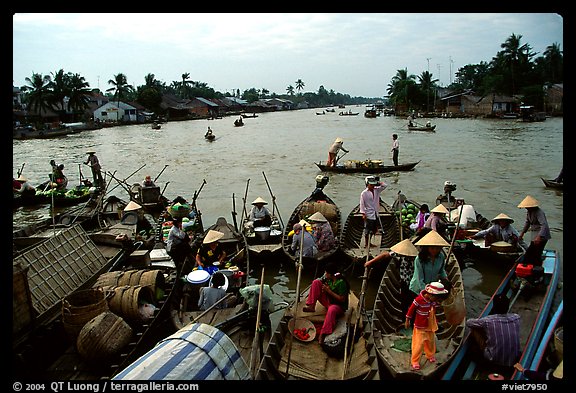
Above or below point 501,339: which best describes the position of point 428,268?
above

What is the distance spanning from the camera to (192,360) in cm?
308

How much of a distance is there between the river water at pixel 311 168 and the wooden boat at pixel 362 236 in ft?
1.39

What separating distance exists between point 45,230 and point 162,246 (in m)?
2.94

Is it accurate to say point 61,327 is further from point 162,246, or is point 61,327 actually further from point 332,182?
point 332,182

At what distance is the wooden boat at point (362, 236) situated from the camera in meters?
7.49

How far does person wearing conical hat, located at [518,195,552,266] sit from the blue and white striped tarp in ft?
15.3

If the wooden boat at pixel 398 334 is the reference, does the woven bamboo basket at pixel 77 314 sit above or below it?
above

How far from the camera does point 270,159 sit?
80.5 feet

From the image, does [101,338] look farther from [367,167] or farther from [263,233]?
[367,167]

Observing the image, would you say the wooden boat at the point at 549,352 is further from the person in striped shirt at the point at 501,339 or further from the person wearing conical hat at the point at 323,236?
the person wearing conical hat at the point at 323,236


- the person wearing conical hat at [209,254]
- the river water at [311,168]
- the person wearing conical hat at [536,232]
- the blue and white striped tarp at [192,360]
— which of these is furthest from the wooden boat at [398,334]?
the person wearing conical hat at [209,254]

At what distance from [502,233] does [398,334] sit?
3.80 metres

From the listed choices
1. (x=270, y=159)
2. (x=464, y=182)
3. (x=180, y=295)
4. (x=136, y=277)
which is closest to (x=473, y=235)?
(x=180, y=295)

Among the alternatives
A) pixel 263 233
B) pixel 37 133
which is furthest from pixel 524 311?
pixel 37 133
